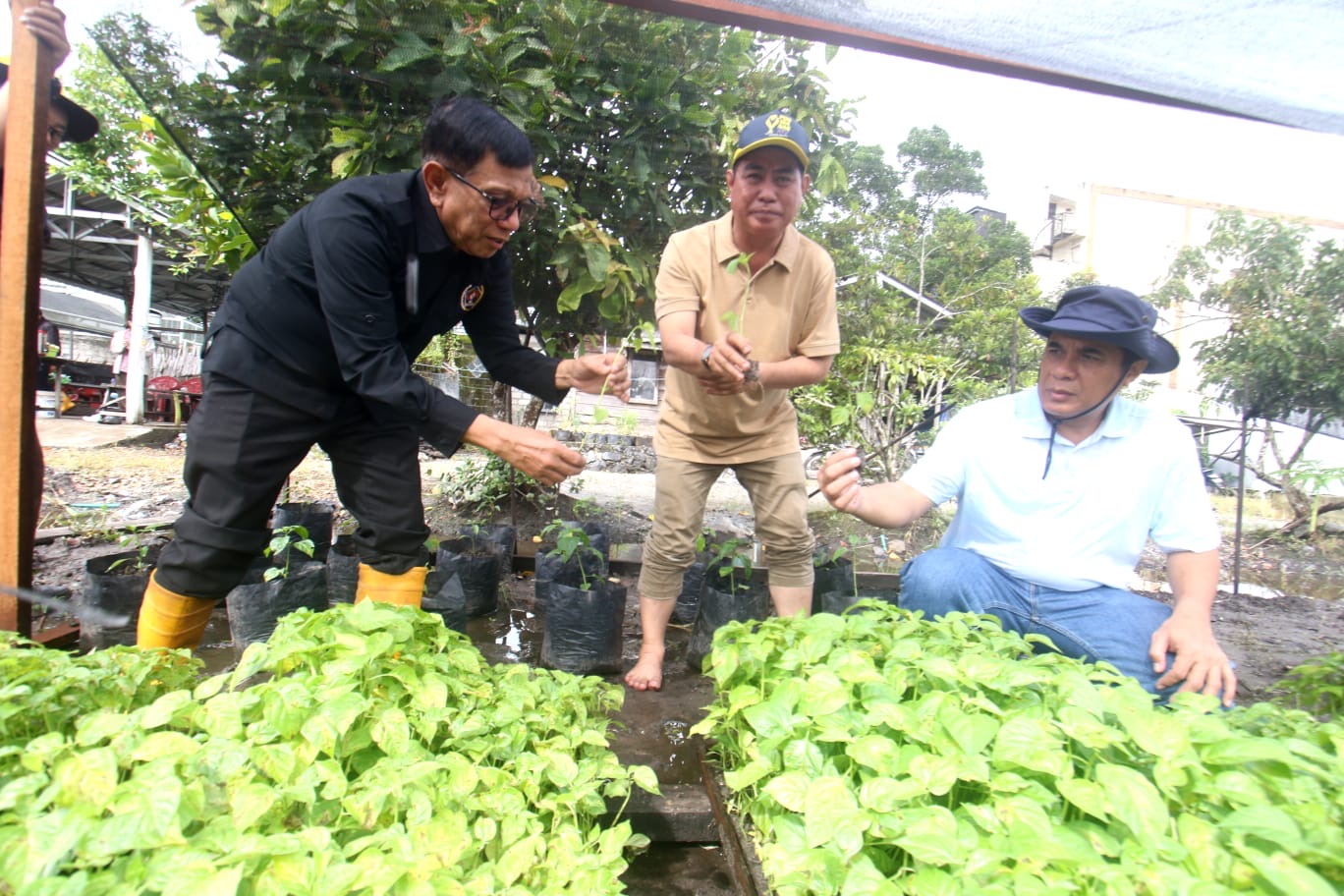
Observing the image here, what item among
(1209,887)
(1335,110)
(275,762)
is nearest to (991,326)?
(1335,110)

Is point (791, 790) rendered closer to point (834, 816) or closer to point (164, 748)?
point (834, 816)

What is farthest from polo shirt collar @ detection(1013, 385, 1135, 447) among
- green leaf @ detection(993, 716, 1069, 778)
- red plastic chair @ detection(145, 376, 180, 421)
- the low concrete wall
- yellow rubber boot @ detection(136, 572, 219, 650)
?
red plastic chair @ detection(145, 376, 180, 421)

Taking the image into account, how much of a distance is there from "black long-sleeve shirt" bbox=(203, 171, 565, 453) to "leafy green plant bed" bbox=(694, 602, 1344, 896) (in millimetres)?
1163

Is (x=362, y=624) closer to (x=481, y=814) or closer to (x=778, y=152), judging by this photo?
(x=481, y=814)

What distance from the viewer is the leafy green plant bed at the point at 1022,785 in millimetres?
931

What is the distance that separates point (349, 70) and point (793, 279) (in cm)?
179

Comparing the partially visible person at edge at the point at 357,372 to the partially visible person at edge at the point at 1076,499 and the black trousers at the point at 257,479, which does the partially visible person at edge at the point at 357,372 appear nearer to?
the black trousers at the point at 257,479

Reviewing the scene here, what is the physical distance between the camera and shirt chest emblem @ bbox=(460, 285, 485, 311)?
7.28ft

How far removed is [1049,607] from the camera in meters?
2.10

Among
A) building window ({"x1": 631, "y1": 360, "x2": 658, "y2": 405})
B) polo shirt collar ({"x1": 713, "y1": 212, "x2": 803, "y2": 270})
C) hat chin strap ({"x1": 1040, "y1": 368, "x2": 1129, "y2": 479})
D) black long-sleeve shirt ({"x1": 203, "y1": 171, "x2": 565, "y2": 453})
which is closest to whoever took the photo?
black long-sleeve shirt ({"x1": 203, "y1": 171, "x2": 565, "y2": 453})

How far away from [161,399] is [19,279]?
13.5 meters

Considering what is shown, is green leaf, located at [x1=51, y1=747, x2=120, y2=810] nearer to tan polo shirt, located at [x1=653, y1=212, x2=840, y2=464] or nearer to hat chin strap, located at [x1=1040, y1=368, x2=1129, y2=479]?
tan polo shirt, located at [x1=653, y1=212, x2=840, y2=464]

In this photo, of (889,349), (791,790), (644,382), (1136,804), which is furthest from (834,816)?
(644,382)

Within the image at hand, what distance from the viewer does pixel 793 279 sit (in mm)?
2549
